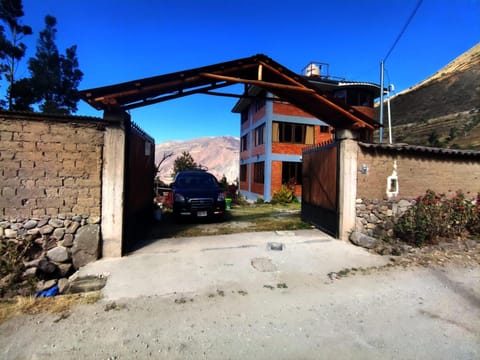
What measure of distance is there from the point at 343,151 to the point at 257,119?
44.5ft

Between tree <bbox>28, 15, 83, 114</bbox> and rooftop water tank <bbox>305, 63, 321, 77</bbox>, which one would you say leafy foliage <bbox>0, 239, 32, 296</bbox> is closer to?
tree <bbox>28, 15, 83, 114</bbox>

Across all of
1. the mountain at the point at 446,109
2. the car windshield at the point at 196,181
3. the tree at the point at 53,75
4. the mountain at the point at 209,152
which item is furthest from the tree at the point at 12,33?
the mountain at the point at 209,152

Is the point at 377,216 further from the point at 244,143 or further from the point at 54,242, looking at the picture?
the point at 244,143

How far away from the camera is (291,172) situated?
1734cm

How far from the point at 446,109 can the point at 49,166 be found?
38.7m

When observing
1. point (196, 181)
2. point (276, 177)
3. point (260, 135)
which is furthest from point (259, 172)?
point (196, 181)

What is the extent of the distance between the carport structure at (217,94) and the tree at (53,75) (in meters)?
14.8

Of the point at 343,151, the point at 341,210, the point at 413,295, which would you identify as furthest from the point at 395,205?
the point at 413,295

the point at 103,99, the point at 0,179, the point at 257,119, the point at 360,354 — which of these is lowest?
the point at 360,354

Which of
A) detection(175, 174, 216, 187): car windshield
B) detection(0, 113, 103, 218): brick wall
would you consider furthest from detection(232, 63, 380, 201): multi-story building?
detection(0, 113, 103, 218): brick wall

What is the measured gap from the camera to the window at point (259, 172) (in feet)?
58.8

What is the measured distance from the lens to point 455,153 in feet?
23.7

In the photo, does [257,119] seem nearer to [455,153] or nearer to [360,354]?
[455,153]

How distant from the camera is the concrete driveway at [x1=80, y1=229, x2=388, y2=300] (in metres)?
3.93
